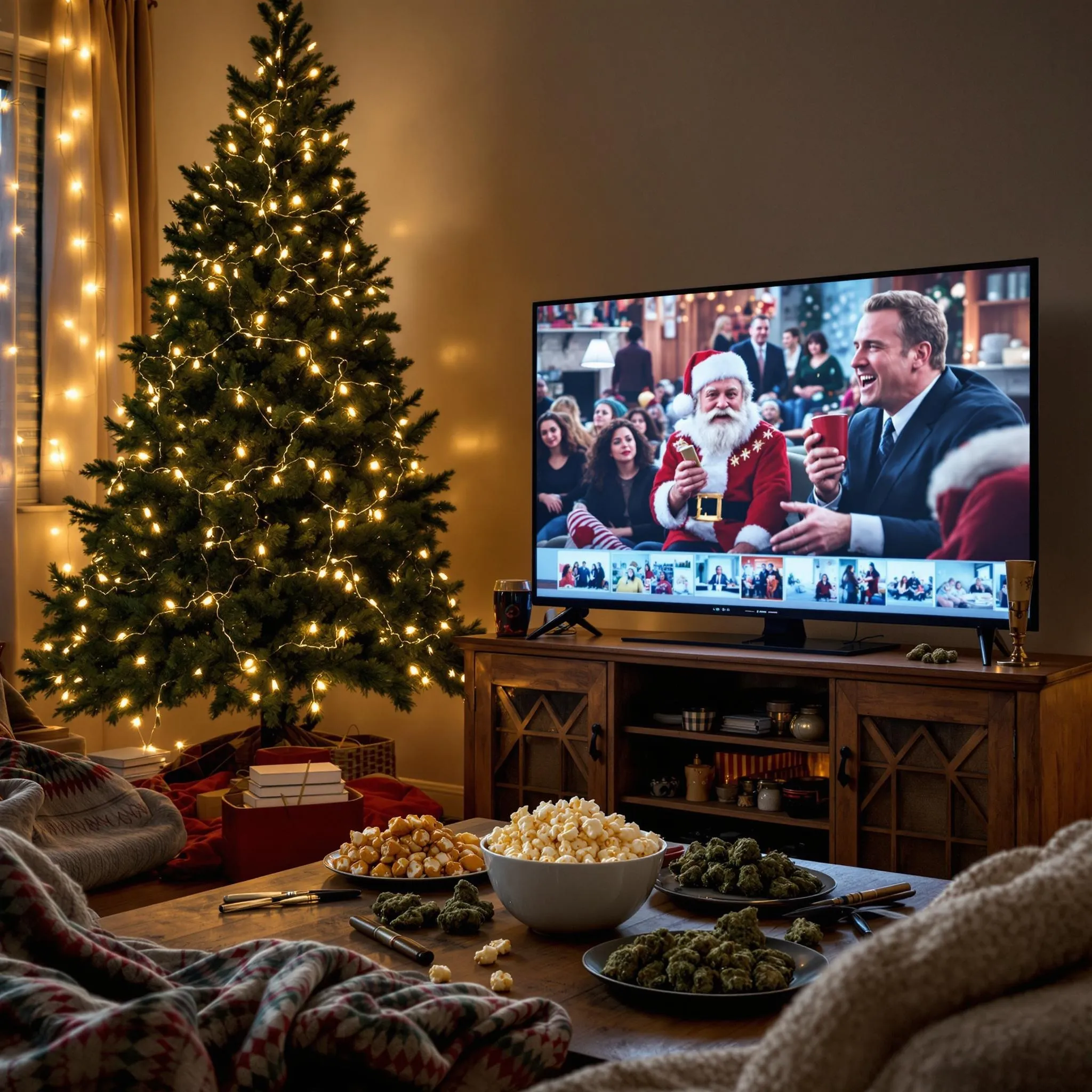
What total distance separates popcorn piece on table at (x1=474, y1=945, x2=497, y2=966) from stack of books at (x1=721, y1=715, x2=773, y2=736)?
2.04m

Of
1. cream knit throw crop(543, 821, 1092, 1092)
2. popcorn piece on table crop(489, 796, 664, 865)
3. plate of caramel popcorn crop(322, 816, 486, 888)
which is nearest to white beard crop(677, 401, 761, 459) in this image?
plate of caramel popcorn crop(322, 816, 486, 888)

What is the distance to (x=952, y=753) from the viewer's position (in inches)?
117

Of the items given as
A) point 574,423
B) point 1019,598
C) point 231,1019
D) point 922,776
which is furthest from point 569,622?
point 231,1019

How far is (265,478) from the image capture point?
3.90 metres

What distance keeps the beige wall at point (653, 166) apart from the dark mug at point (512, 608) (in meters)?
0.48

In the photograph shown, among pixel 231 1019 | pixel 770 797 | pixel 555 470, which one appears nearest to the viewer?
pixel 231 1019

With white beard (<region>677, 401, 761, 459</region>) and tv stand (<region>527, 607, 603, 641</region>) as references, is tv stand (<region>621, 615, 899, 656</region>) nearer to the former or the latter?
tv stand (<region>527, 607, 603, 641</region>)

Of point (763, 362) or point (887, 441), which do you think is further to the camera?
point (763, 362)

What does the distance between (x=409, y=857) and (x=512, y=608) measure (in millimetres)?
2096

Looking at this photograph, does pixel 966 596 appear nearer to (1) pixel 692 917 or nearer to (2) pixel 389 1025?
(1) pixel 692 917

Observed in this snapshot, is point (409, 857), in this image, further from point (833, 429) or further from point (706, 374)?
point (706, 374)

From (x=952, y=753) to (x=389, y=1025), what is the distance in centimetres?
246

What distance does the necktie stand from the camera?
3.32 m

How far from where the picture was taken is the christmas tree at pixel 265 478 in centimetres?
379
